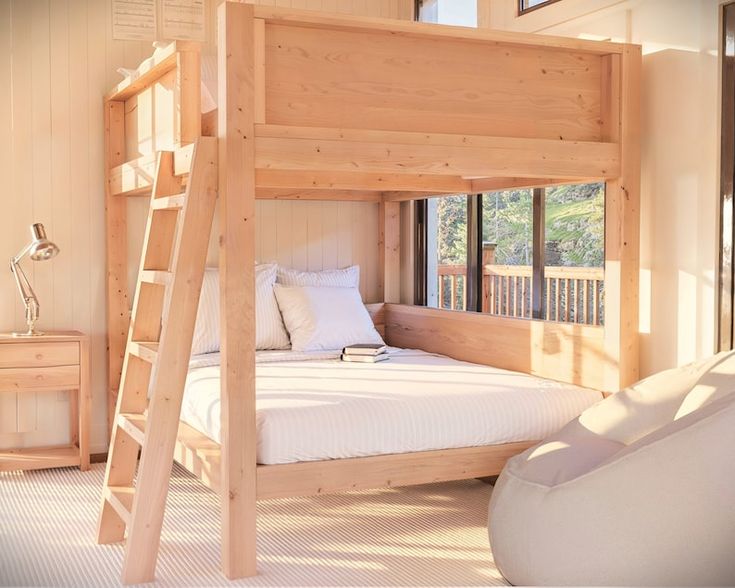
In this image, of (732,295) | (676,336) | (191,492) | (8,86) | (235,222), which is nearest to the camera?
(235,222)

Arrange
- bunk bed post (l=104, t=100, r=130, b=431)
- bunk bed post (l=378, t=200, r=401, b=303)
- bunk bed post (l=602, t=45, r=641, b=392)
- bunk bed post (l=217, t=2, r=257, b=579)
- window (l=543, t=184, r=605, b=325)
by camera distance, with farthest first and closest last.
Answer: bunk bed post (l=378, t=200, r=401, b=303) < bunk bed post (l=104, t=100, r=130, b=431) < window (l=543, t=184, r=605, b=325) < bunk bed post (l=602, t=45, r=641, b=392) < bunk bed post (l=217, t=2, r=257, b=579)

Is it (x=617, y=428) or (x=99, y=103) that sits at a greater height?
(x=99, y=103)

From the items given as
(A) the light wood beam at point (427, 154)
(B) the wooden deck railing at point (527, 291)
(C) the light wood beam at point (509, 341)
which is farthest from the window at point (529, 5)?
(C) the light wood beam at point (509, 341)

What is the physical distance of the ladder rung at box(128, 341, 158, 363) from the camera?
3340 mm

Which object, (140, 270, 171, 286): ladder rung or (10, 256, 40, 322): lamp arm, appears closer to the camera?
(140, 270, 171, 286): ladder rung

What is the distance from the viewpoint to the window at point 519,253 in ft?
13.8

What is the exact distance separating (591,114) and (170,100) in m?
1.68

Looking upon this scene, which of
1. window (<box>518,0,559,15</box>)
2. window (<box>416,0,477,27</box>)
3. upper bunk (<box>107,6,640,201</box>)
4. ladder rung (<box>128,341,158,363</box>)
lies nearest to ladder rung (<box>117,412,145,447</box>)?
ladder rung (<box>128,341,158,363</box>)

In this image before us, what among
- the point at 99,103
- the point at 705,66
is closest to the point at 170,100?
the point at 99,103

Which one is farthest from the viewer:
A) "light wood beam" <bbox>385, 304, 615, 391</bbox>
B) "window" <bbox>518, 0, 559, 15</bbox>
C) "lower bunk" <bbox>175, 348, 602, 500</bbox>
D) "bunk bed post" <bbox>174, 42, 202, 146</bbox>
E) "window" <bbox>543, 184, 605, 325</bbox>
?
"window" <bbox>518, 0, 559, 15</bbox>

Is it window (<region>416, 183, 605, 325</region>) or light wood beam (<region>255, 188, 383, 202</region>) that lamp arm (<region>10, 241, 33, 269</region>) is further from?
window (<region>416, 183, 605, 325</region>)

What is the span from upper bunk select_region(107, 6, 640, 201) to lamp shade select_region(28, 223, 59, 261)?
42.3 inches

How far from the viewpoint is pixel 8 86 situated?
194 inches

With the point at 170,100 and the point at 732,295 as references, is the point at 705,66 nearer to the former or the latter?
the point at 732,295
